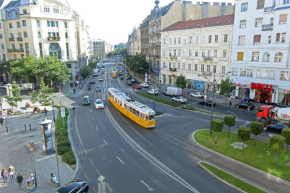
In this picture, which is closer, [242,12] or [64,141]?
[64,141]

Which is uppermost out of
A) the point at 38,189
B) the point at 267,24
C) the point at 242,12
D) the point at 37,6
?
the point at 37,6

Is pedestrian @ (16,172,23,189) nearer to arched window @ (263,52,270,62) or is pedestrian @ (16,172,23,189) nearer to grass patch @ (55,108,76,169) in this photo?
grass patch @ (55,108,76,169)

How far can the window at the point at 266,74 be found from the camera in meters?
47.5

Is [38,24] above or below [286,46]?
above

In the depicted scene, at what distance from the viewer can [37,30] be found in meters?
73.6

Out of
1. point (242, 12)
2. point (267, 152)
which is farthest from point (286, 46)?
point (267, 152)

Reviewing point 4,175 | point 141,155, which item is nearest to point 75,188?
point 4,175

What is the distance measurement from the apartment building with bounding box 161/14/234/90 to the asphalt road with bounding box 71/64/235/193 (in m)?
24.6

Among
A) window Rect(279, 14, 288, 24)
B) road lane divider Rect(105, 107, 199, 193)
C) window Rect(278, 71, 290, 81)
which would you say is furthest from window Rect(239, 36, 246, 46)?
road lane divider Rect(105, 107, 199, 193)

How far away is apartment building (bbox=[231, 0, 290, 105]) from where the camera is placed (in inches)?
1756

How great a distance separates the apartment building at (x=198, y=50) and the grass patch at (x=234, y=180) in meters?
35.8

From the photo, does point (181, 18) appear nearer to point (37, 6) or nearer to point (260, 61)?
point (260, 61)

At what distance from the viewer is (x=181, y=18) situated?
7719 cm

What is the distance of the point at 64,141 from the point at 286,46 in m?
43.1
